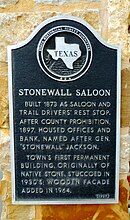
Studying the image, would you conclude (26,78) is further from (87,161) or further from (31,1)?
(87,161)

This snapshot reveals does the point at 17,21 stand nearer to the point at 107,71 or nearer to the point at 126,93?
the point at 107,71

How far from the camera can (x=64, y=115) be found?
1793mm

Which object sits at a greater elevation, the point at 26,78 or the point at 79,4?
the point at 79,4

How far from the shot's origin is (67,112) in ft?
5.88

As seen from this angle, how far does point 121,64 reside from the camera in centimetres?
177

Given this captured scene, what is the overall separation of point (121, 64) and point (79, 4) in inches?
16.5

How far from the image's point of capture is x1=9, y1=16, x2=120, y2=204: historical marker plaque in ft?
5.66

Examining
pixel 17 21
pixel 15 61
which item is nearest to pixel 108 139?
pixel 15 61

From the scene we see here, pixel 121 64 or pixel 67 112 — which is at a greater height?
pixel 121 64

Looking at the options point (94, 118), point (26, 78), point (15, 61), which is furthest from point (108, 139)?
point (15, 61)

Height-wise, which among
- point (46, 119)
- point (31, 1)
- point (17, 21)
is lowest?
point (46, 119)

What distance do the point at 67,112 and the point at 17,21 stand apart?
0.60m

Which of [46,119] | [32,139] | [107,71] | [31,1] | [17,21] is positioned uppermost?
[31,1]

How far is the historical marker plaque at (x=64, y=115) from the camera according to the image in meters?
1.73
